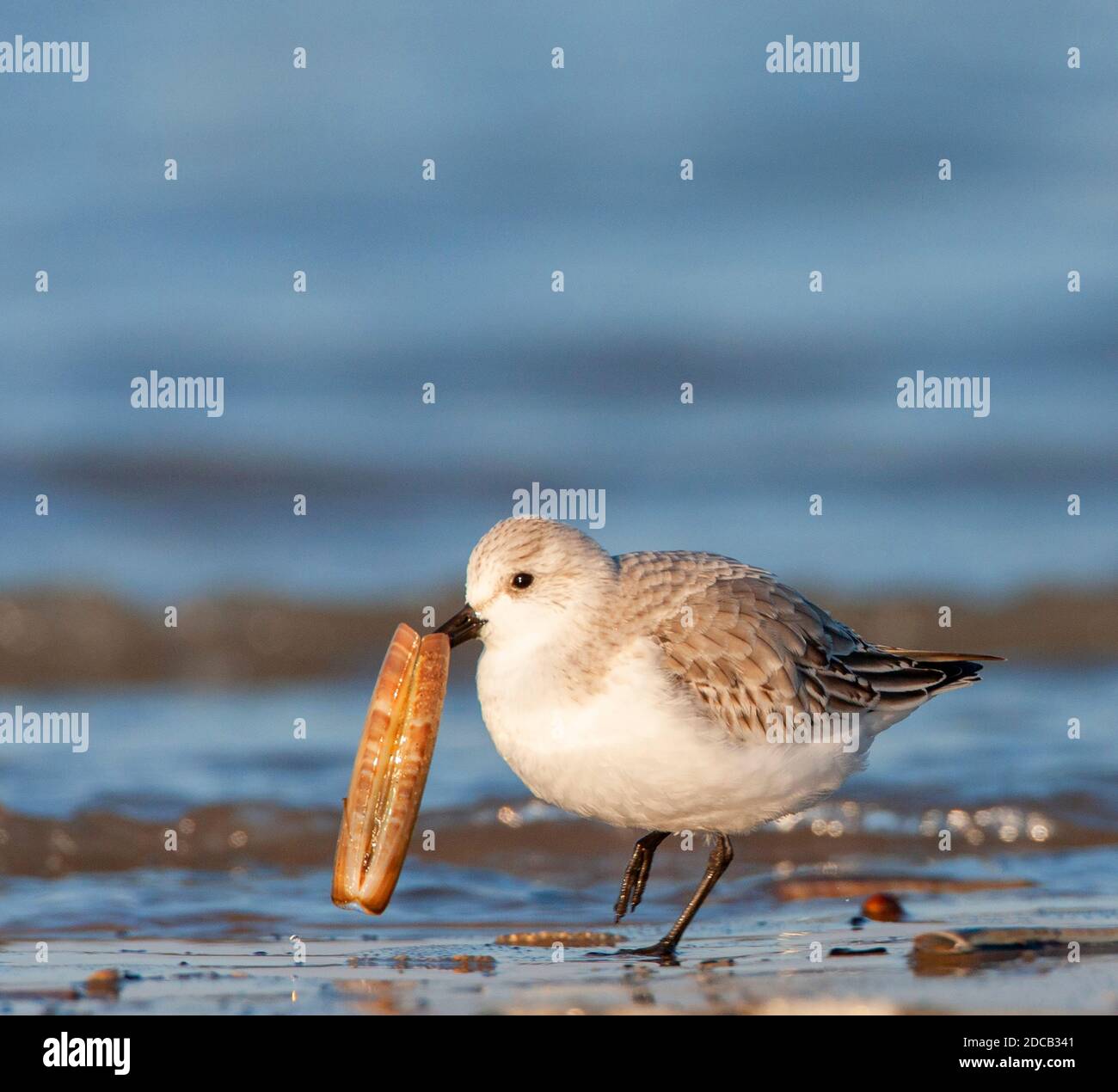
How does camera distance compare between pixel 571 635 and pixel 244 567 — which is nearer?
pixel 571 635

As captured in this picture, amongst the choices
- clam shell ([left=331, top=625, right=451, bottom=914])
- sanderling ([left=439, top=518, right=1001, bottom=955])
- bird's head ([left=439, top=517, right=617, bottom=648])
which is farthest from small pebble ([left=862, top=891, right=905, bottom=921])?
clam shell ([left=331, top=625, right=451, bottom=914])

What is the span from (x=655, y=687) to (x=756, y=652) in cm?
53

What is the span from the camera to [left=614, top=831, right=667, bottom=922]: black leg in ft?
21.4

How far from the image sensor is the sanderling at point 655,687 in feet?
19.1

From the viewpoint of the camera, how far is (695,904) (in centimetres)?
618

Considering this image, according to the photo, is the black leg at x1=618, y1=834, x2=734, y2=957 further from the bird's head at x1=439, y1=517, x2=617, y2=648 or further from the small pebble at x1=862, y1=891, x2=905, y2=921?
the bird's head at x1=439, y1=517, x2=617, y2=648

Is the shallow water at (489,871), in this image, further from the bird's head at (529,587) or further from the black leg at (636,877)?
the bird's head at (529,587)

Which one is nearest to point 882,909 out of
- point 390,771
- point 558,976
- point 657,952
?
point 657,952

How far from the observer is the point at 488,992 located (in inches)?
209

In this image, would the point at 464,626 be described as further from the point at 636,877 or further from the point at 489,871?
the point at 489,871

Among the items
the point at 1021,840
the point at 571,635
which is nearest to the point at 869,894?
the point at 1021,840

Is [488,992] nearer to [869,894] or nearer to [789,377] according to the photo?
[869,894]
